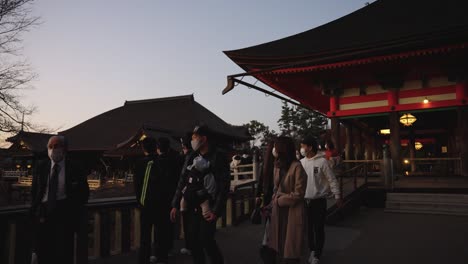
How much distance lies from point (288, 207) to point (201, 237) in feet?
3.13

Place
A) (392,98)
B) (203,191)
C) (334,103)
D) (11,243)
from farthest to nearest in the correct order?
(334,103), (392,98), (11,243), (203,191)

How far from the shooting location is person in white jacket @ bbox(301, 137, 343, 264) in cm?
481

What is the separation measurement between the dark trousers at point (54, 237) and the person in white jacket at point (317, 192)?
9.88ft

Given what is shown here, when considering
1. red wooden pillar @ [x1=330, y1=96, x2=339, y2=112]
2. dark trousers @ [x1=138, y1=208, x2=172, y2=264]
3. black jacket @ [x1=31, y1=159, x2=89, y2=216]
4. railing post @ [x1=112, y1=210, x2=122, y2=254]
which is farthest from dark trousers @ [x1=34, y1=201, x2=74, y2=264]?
red wooden pillar @ [x1=330, y1=96, x2=339, y2=112]

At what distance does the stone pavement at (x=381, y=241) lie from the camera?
5.23 meters

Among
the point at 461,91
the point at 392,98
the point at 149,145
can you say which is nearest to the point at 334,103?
the point at 392,98

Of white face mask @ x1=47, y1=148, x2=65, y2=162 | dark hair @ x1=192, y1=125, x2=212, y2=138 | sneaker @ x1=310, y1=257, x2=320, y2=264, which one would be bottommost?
sneaker @ x1=310, y1=257, x2=320, y2=264

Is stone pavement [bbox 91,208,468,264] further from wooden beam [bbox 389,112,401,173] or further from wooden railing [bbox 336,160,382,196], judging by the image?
wooden beam [bbox 389,112,401,173]

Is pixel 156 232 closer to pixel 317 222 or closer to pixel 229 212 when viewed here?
pixel 317 222

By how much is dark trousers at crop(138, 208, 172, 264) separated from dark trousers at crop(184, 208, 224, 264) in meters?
1.14

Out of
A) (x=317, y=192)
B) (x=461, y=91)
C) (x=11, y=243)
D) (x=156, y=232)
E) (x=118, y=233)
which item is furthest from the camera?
(x=461, y=91)

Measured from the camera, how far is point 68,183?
378cm

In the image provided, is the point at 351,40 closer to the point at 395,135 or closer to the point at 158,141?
the point at 395,135

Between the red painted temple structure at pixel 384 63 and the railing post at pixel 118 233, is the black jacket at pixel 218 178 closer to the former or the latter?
the railing post at pixel 118 233
